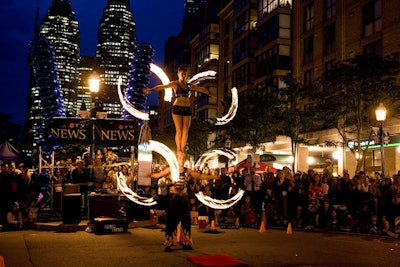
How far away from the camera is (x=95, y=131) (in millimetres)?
16719

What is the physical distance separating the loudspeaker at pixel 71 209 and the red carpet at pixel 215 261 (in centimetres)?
660

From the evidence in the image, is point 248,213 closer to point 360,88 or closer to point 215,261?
point 215,261

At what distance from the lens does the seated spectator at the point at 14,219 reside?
15281mm

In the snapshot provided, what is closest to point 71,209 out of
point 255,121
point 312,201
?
point 312,201

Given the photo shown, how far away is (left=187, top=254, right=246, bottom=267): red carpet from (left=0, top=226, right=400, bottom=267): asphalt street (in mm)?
172

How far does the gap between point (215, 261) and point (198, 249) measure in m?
1.94

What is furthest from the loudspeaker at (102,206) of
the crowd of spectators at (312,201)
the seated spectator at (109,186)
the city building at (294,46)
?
the city building at (294,46)

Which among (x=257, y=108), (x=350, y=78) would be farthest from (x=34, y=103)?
(x=350, y=78)

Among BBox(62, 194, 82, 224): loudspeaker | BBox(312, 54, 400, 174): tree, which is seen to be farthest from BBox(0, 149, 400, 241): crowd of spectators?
BBox(312, 54, 400, 174): tree

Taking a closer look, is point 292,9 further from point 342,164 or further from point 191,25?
point 191,25

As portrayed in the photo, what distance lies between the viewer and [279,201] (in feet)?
56.0

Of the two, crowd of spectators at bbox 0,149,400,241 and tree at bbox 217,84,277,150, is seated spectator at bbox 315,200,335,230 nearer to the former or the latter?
crowd of spectators at bbox 0,149,400,241

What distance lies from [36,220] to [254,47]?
38.4 m

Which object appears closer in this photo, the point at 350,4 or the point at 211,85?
the point at 350,4
